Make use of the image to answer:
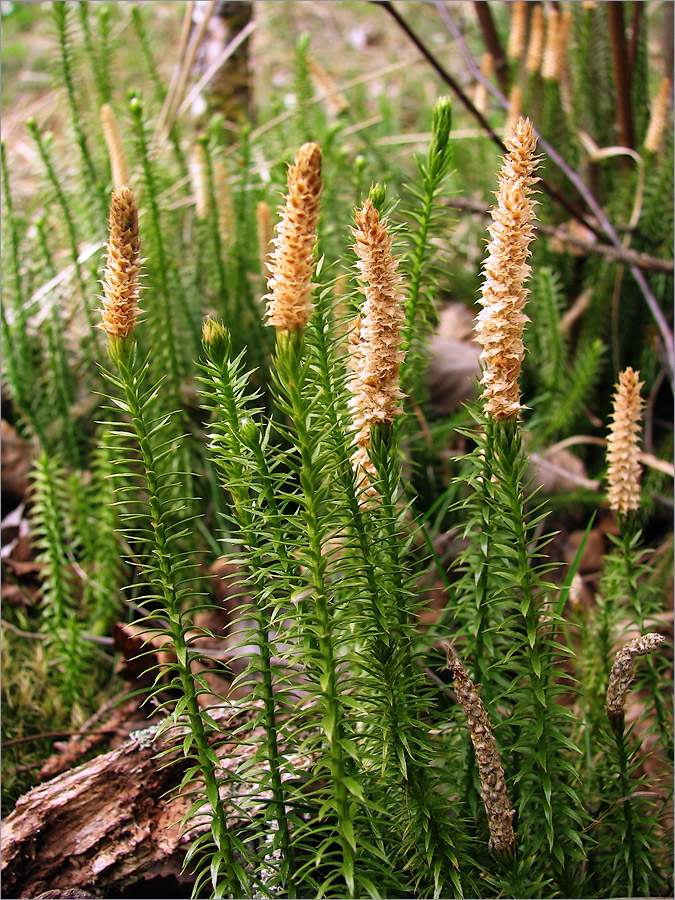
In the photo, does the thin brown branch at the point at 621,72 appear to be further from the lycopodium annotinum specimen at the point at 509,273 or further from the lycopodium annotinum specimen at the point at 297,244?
the lycopodium annotinum specimen at the point at 297,244

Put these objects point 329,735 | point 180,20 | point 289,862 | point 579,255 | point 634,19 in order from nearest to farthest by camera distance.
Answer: point 329,735 → point 289,862 → point 634,19 → point 579,255 → point 180,20

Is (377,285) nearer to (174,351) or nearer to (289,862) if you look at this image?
(289,862)

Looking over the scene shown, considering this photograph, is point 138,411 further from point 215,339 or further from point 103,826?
point 103,826

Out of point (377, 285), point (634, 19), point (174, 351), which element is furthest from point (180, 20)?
point (377, 285)

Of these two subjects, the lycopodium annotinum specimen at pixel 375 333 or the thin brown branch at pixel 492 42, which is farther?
the thin brown branch at pixel 492 42

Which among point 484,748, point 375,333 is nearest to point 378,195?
point 375,333

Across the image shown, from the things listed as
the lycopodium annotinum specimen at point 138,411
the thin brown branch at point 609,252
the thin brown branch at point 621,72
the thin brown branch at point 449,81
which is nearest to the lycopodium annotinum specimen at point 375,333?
the lycopodium annotinum specimen at point 138,411
